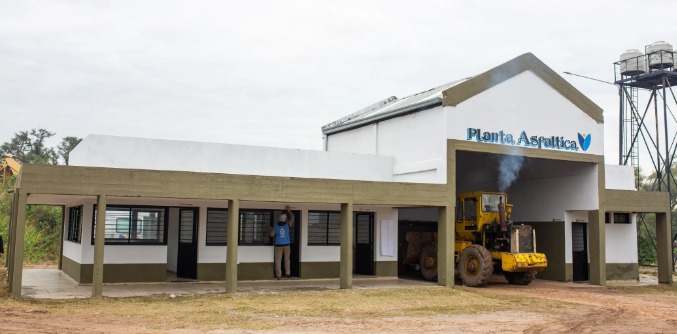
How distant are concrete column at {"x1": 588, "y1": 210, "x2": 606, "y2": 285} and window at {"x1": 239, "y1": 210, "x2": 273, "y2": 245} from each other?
36.3 ft

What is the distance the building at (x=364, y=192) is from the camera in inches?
603

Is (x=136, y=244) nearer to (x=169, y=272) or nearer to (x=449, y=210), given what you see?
(x=169, y=272)

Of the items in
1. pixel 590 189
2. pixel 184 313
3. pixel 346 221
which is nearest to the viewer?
pixel 184 313

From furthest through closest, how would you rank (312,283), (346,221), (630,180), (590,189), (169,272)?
(630,180) < (590,189) < (169,272) < (312,283) < (346,221)

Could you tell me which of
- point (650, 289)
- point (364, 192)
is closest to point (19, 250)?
point (364, 192)

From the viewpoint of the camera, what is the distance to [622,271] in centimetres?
2327

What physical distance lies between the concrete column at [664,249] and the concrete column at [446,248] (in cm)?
905

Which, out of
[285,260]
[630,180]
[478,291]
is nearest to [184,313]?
[285,260]

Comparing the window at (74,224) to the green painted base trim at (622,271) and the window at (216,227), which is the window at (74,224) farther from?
the green painted base trim at (622,271)

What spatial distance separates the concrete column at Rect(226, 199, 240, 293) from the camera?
591 inches

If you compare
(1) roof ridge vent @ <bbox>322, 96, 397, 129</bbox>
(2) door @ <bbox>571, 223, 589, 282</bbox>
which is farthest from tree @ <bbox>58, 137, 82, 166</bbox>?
(2) door @ <bbox>571, 223, 589, 282</bbox>

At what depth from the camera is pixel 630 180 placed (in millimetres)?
23969

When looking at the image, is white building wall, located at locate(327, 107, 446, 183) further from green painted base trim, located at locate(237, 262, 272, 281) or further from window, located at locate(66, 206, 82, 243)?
window, located at locate(66, 206, 82, 243)

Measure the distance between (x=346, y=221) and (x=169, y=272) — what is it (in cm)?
639
